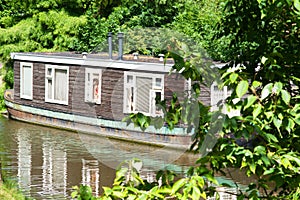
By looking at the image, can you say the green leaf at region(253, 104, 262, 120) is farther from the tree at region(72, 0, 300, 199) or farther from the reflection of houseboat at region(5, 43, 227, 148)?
the reflection of houseboat at region(5, 43, 227, 148)

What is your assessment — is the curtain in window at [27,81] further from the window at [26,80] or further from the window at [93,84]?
the window at [93,84]

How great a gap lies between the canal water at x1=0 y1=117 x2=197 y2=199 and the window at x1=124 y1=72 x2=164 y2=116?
0.65 m

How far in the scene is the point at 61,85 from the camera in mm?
13711

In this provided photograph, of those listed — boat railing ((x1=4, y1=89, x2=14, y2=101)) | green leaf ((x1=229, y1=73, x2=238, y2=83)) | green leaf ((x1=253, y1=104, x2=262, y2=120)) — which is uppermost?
green leaf ((x1=229, y1=73, x2=238, y2=83))

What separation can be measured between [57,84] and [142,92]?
2.55 metres

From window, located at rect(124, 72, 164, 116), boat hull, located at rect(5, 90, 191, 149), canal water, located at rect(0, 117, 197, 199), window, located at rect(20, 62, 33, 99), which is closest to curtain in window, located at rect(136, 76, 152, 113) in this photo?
window, located at rect(124, 72, 164, 116)

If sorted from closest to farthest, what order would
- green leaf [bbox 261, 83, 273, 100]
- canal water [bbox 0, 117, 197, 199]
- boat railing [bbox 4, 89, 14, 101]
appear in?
green leaf [bbox 261, 83, 273, 100] → canal water [bbox 0, 117, 197, 199] → boat railing [bbox 4, 89, 14, 101]

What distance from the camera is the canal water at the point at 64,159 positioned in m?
8.41

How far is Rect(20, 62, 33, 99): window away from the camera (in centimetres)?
1440

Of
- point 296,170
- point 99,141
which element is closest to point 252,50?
point 296,170

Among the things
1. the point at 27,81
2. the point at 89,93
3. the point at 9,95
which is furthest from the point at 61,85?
the point at 9,95

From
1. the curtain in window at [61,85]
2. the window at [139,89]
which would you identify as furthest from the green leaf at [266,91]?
the curtain in window at [61,85]

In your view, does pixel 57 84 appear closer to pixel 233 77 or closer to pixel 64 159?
pixel 64 159

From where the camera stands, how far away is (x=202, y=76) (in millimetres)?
2438
